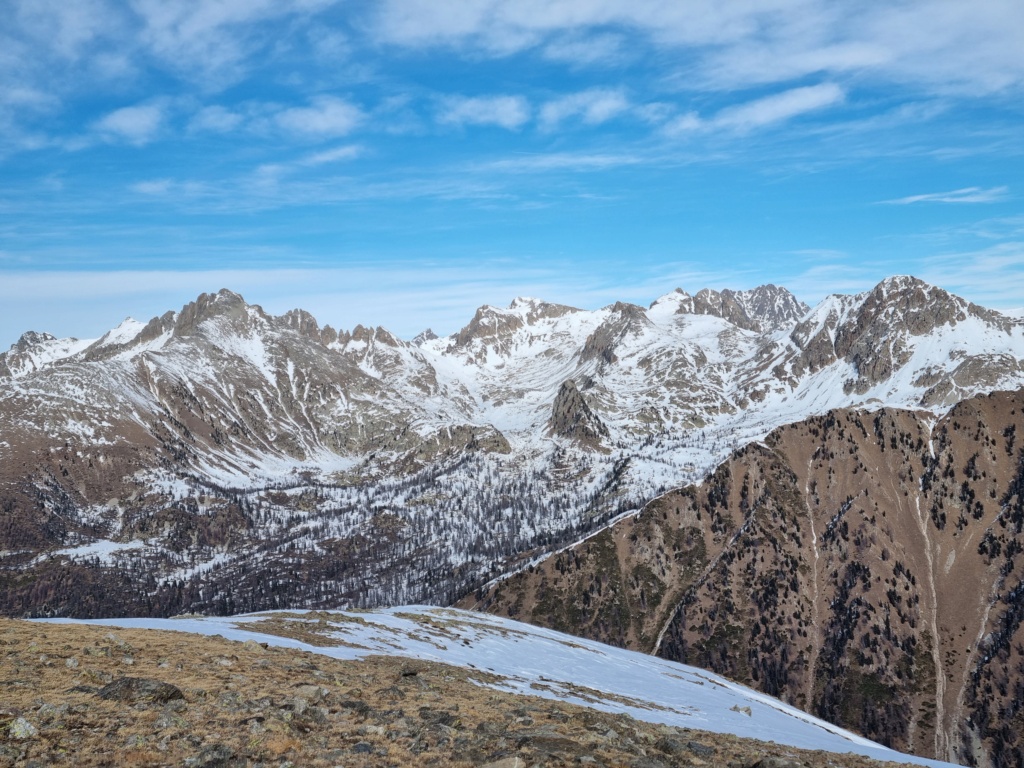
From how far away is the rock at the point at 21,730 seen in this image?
26469 millimetres

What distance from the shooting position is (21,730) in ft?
87.5

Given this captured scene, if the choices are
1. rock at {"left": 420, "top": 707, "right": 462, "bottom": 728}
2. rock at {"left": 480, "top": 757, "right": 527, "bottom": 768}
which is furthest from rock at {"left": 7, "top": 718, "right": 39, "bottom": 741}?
rock at {"left": 480, "top": 757, "right": 527, "bottom": 768}

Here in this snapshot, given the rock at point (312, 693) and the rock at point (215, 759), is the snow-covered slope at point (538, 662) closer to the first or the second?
the rock at point (312, 693)

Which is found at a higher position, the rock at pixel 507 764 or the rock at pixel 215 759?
the rock at pixel 215 759

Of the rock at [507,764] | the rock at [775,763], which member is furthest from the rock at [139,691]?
the rock at [775,763]

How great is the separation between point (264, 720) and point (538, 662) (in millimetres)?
65188

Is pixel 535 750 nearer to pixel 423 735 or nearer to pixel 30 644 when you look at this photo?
pixel 423 735

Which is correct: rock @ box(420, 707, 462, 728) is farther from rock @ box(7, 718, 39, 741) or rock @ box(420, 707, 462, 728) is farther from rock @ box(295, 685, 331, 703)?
rock @ box(7, 718, 39, 741)

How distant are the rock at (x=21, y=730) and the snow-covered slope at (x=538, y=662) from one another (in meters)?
32.7

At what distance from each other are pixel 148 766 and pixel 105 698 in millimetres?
8733

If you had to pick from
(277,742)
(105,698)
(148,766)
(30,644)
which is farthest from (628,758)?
(30,644)

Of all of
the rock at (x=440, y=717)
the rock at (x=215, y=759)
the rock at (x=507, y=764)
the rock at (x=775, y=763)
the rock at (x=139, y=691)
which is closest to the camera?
the rock at (x=215, y=759)

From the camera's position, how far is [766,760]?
33969 mm

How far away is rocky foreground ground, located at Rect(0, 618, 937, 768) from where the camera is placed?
27.5m
